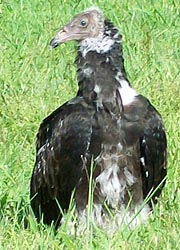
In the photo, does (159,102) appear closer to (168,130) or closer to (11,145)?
(168,130)

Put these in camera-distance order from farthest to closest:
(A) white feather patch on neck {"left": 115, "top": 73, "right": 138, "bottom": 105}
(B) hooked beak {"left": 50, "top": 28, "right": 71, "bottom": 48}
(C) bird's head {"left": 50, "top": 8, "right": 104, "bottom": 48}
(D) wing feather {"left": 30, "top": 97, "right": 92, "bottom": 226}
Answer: (B) hooked beak {"left": 50, "top": 28, "right": 71, "bottom": 48} < (C) bird's head {"left": 50, "top": 8, "right": 104, "bottom": 48} < (A) white feather patch on neck {"left": 115, "top": 73, "right": 138, "bottom": 105} < (D) wing feather {"left": 30, "top": 97, "right": 92, "bottom": 226}

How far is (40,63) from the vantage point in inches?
337

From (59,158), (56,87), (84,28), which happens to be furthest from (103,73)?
(56,87)

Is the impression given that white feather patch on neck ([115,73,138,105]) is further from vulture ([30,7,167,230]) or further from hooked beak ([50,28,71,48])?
hooked beak ([50,28,71,48])

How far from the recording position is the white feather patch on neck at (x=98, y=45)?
19.1ft

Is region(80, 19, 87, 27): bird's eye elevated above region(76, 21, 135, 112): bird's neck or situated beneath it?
elevated above

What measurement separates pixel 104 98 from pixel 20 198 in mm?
862

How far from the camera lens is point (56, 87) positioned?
8086 millimetres

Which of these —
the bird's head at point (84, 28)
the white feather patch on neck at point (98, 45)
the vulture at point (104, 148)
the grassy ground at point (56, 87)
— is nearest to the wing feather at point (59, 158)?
the vulture at point (104, 148)

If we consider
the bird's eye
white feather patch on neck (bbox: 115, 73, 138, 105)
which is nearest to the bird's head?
the bird's eye

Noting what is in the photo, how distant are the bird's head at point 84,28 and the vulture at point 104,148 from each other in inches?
0.8

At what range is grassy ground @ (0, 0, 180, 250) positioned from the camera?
5412mm

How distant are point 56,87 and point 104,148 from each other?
2497mm

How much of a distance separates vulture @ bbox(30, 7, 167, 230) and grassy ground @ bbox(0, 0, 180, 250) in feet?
0.55
